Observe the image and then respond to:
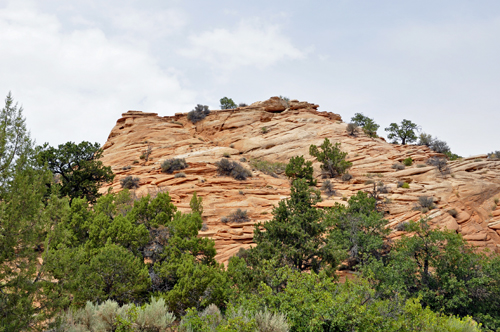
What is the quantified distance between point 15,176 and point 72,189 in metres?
16.9

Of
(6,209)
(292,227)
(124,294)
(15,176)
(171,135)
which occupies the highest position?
(171,135)

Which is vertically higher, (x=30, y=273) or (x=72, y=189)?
(x=72, y=189)

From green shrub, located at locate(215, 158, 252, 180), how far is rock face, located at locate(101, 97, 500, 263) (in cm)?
65

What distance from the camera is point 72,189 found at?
21.2 metres

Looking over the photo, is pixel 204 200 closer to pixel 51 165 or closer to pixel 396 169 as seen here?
pixel 51 165

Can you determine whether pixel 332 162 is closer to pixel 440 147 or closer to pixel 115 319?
pixel 440 147

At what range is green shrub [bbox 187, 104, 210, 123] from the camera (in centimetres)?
4578

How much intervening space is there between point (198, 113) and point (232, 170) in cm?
2088

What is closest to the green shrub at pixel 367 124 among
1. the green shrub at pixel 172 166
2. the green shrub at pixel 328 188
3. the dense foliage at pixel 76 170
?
the green shrub at pixel 328 188

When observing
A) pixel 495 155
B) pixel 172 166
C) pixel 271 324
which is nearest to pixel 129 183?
pixel 172 166

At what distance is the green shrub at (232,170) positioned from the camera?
2747cm

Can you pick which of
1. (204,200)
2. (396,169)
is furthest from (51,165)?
(396,169)

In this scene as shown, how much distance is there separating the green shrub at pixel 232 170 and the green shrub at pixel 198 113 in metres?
18.7

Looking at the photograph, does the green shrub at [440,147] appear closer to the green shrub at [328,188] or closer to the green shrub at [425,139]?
the green shrub at [425,139]
